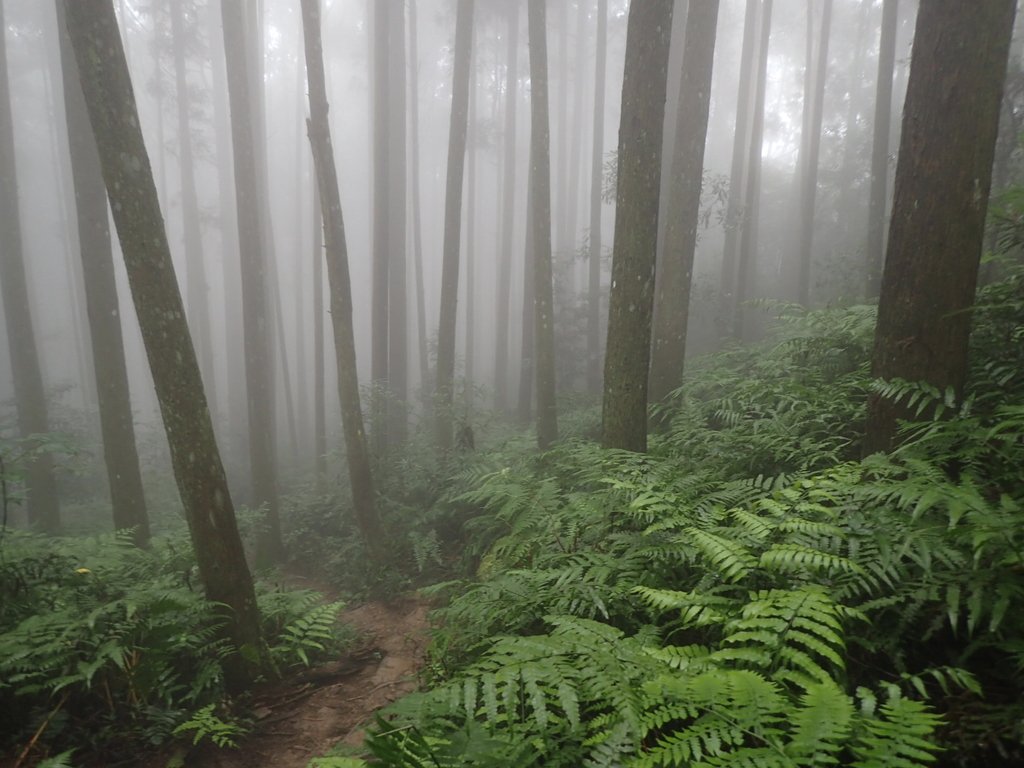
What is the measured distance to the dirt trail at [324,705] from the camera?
388cm

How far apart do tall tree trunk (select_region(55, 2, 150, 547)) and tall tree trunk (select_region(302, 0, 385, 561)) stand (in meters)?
3.12

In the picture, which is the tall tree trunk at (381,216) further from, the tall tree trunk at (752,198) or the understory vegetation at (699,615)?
the tall tree trunk at (752,198)

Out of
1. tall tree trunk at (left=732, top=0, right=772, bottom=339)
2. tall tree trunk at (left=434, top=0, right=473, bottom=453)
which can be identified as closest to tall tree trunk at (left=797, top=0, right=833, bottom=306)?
tall tree trunk at (left=732, top=0, right=772, bottom=339)

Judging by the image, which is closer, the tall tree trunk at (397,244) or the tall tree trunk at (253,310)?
the tall tree trunk at (253,310)

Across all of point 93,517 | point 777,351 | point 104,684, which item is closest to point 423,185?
point 93,517

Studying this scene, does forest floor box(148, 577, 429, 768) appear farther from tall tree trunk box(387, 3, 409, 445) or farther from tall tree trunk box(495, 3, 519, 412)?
tall tree trunk box(495, 3, 519, 412)

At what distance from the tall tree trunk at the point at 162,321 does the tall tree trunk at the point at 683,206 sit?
639 centimetres

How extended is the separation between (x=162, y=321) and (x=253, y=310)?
698 centimetres

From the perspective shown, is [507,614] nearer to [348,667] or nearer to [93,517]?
[348,667]

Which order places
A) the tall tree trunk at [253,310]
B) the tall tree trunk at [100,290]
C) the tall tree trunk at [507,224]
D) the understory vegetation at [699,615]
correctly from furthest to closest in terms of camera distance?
the tall tree trunk at [507,224], the tall tree trunk at [253,310], the tall tree trunk at [100,290], the understory vegetation at [699,615]

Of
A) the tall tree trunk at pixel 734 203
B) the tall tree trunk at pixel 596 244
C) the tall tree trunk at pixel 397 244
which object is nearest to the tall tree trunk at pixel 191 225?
the tall tree trunk at pixel 397 244

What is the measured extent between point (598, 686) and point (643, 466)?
2993mm

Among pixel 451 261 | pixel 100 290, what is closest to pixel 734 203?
pixel 451 261

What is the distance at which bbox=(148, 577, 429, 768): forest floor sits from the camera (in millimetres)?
3854
